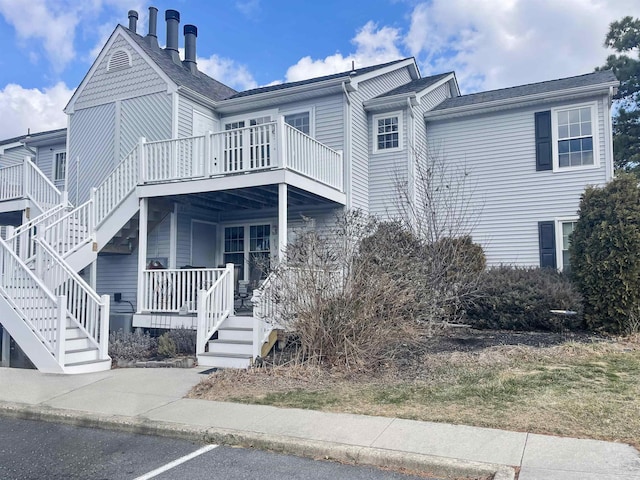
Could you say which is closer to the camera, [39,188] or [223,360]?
[223,360]

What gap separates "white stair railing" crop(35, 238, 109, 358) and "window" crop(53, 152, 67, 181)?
319 inches

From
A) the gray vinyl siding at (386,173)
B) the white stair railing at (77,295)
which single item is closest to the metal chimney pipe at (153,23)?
the gray vinyl siding at (386,173)

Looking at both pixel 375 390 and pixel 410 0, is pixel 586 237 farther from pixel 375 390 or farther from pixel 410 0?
pixel 410 0

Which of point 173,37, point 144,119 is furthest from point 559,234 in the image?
point 173,37

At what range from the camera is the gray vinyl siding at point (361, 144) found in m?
14.2

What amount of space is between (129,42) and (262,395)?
12122 mm

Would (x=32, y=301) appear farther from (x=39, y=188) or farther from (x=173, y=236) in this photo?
(x=39, y=188)

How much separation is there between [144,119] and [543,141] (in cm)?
1089

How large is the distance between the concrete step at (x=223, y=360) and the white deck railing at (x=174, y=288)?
1.65m

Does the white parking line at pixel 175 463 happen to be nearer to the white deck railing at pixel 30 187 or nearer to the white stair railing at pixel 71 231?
the white stair railing at pixel 71 231

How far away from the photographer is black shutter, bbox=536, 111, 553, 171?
47.1ft

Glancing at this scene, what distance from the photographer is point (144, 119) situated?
14.6 meters

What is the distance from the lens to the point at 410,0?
17000 millimetres

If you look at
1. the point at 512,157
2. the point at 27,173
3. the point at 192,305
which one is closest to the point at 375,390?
the point at 192,305
